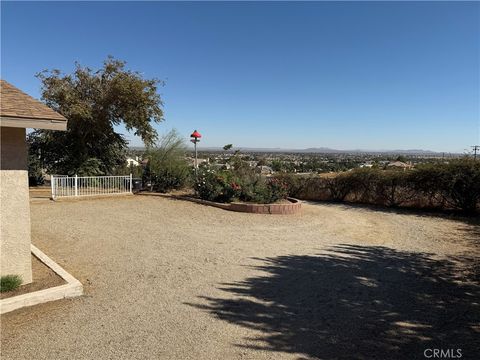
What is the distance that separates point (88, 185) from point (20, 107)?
37.3 ft

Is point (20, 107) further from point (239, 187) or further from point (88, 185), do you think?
point (88, 185)

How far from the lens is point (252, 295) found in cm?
471

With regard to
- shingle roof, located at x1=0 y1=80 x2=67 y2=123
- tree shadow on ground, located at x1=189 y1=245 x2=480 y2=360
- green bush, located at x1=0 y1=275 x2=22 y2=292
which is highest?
shingle roof, located at x1=0 y1=80 x2=67 y2=123

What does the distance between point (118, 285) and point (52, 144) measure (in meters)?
19.3

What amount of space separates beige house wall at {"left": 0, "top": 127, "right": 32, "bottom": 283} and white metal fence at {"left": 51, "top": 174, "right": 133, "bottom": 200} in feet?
34.3

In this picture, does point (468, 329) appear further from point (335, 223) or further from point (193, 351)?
point (335, 223)

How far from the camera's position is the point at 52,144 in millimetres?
20969

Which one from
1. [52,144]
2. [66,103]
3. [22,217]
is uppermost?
[66,103]

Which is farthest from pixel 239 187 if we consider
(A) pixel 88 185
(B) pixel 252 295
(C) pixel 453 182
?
(B) pixel 252 295

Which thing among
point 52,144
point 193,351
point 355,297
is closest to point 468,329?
point 355,297

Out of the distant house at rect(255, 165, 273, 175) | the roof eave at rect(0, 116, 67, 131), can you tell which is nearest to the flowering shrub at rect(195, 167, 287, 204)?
the distant house at rect(255, 165, 273, 175)

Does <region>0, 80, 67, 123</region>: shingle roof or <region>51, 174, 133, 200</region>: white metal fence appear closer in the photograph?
<region>0, 80, 67, 123</region>: shingle roof

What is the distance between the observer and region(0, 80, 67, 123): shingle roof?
14.3 feet

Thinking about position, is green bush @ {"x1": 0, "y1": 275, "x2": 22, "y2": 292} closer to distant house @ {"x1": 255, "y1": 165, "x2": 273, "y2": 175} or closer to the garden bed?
the garden bed
